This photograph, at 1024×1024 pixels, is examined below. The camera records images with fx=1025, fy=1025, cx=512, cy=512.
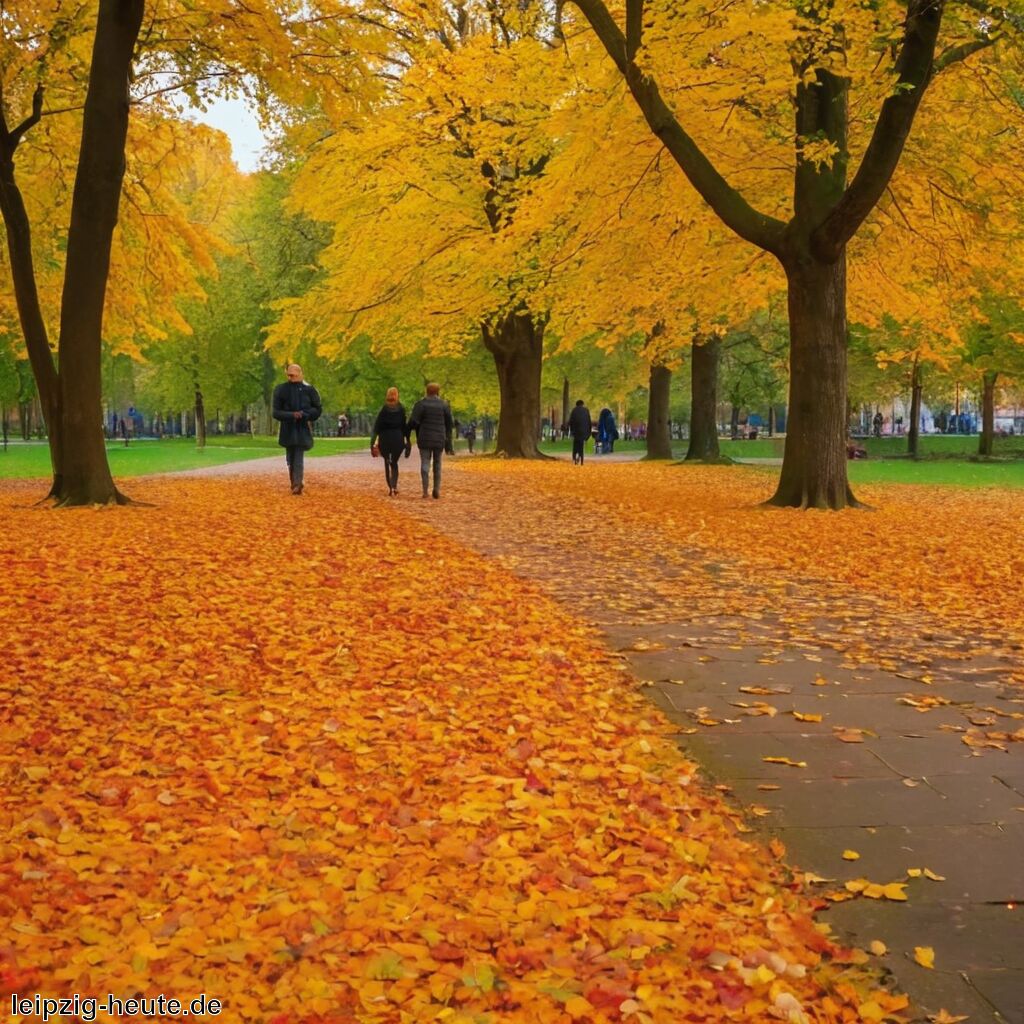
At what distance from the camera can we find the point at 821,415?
14.8m

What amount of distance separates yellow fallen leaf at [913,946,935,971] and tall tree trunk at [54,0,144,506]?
525 inches

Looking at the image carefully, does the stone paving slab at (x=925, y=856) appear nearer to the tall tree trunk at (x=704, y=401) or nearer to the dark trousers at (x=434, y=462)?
the dark trousers at (x=434, y=462)

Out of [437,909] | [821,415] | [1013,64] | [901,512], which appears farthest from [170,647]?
[1013,64]

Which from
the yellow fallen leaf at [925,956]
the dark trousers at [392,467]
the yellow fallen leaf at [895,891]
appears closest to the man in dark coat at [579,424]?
the dark trousers at [392,467]

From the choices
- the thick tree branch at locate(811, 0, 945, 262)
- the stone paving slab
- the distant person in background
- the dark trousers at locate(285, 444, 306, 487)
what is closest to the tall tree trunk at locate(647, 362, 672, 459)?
the distant person in background

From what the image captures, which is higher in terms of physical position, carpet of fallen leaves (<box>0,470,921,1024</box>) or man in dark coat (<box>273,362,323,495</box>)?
man in dark coat (<box>273,362,323,495</box>)

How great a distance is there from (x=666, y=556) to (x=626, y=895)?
8.04 m

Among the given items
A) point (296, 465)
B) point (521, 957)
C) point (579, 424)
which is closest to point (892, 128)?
point (296, 465)

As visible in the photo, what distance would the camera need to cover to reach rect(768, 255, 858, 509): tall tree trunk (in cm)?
1466

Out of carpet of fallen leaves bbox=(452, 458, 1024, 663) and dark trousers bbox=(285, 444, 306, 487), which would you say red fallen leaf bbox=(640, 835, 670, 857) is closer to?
carpet of fallen leaves bbox=(452, 458, 1024, 663)

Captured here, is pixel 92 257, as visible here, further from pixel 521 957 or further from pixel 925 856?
pixel 925 856

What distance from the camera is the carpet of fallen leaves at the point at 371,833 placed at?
2820 millimetres

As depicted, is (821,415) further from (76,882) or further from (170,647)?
(76,882)

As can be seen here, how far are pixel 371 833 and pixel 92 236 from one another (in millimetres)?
12091
